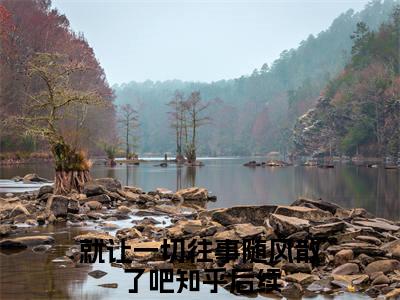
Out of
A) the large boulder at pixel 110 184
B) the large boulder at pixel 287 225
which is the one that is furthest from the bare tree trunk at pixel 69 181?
the large boulder at pixel 287 225

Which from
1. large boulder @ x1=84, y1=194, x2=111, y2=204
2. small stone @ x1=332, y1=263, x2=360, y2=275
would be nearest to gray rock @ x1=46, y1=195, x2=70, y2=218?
large boulder @ x1=84, y1=194, x2=111, y2=204

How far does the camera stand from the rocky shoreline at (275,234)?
1050 centimetres

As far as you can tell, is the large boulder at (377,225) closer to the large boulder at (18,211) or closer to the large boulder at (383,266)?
the large boulder at (383,266)

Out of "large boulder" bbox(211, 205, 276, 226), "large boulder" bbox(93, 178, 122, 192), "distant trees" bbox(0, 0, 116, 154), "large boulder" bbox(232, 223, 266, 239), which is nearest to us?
"large boulder" bbox(232, 223, 266, 239)

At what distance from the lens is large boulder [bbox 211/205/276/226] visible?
1692cm

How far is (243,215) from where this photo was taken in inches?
674

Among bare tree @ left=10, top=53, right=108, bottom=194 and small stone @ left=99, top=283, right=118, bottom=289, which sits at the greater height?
bare tree @ left=10, top=53, right=108, bottom=194

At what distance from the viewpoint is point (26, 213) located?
19266 mm

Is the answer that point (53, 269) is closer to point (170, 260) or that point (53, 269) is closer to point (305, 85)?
point (170, 260)

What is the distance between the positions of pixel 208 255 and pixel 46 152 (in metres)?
68.7

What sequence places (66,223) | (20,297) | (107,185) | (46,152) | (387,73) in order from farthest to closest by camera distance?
(387,73), (46,152), (107,185), (66,223), (20,297)

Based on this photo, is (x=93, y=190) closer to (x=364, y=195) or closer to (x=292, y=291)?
(x=364, y=195)

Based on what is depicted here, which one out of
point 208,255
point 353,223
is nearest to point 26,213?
point 208,255

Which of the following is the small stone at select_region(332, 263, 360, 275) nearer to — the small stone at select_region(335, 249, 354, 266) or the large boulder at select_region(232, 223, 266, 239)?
the small stone at select_region(335, 249, 354, 266)
